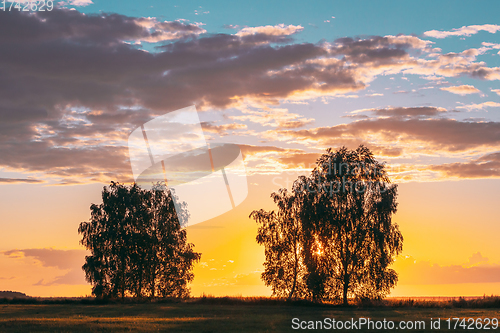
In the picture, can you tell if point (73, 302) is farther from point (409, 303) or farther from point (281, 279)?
point (409, 303)

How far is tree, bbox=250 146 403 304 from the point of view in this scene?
4609cm

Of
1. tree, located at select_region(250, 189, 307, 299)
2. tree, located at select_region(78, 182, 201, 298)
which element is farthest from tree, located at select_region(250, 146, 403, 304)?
tree, located at select_region(78, 182, 201, 298)

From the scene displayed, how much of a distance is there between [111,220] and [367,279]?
30878 millimetres

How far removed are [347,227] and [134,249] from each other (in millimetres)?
26126

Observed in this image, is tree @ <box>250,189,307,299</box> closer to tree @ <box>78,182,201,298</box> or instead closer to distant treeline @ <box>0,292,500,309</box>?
distant treeline @ <box>0,292,500,309</box>

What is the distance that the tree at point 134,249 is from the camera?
2183 inches

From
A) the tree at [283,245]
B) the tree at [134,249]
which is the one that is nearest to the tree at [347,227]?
the tree at [283,245]

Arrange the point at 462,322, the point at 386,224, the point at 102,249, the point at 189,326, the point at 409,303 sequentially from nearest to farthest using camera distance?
the point at 189,326 < the point at 462,322 < the point at 409,303 < the point at 386,224 < the point at 102,249

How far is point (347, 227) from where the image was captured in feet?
155

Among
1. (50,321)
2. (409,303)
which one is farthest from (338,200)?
(50,321)

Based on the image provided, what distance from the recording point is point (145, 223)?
58.0 metres

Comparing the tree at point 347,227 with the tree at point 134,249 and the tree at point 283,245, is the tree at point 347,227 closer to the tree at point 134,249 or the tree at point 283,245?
the tree at point 283,245

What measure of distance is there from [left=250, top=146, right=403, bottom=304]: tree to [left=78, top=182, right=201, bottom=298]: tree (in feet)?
53.7

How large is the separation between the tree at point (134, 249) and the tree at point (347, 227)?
1636 cm
